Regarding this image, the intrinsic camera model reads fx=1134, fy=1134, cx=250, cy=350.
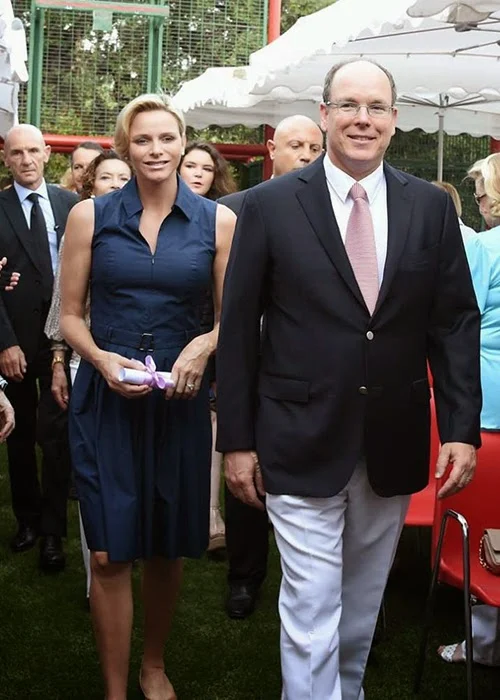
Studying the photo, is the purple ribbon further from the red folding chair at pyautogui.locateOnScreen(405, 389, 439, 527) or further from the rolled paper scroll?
the red folding chair at pyautogui.locateOnScreen(405, 389, 439, 527)

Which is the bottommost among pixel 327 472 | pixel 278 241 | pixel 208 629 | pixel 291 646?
pixel 208 629

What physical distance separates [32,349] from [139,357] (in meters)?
2.29

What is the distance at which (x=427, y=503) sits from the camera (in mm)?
5133

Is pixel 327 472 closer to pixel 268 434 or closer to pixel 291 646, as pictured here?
pixel 268 434

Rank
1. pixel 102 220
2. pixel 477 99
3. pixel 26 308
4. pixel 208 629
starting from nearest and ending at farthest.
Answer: pixel 102 220, pixel 208 629, pixel 26 308, pixel 477 99

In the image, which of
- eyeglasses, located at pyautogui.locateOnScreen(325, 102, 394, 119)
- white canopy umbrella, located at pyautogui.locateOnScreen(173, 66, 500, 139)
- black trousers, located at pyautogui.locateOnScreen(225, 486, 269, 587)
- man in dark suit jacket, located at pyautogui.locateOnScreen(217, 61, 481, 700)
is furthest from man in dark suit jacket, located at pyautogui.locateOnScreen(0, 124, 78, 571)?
white canopy umbrella, located at pyautogui.locateOnScreen(173, 66, 500, 139)

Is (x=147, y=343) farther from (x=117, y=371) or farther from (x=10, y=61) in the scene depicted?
(x=10, y=61)

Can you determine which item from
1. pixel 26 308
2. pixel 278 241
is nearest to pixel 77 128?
pixel 26 308

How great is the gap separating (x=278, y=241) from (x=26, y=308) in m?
2.95

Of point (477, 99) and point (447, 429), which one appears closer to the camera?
point (447, 429)

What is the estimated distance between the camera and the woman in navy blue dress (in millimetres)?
3816

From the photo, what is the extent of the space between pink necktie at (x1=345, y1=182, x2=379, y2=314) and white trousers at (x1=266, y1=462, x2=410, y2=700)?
525 millimetres

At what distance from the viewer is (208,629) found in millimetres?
4992

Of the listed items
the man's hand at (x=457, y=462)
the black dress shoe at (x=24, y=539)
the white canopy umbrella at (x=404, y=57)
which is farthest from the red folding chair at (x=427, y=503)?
the white canopy umbrella at (x=404, y=57)
